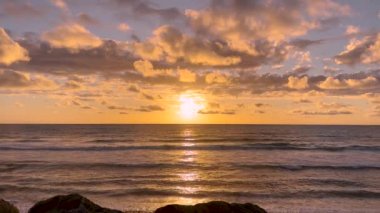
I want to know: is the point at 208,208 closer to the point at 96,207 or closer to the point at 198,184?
the point at 96,207

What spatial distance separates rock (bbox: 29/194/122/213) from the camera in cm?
923

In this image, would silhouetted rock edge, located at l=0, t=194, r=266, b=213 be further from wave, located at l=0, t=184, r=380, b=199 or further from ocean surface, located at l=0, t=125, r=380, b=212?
wave, located at l=0, t=184, r=380, b=199

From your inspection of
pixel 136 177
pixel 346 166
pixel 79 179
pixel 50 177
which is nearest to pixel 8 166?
pixel 50 177

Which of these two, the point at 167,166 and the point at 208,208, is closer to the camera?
the point at 208,208

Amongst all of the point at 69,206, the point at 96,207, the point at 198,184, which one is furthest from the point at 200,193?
the point at 69,206

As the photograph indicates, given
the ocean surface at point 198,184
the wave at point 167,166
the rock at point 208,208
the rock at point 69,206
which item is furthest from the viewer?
the wave at point 167,166

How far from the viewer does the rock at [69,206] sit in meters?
9.23

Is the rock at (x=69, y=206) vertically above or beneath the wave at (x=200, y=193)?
above

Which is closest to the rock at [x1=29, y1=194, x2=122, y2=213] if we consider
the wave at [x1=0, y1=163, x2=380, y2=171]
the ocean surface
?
the ocean surface

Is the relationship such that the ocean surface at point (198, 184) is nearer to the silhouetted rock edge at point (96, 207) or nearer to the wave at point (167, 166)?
the wave at point (167, 166)

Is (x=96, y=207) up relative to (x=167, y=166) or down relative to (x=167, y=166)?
up

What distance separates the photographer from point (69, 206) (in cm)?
940

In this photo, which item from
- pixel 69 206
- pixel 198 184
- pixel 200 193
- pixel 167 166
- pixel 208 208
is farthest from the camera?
pixel 167 166

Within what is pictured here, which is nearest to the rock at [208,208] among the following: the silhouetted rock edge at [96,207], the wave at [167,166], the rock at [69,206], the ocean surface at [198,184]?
the silhouetted rock edge at [96,207]
